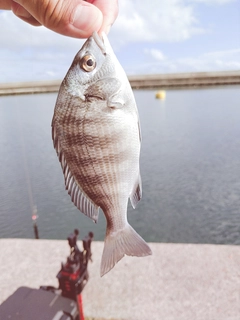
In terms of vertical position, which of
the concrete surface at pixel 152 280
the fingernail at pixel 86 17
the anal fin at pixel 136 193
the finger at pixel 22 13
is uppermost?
the finger at pixel 22 13

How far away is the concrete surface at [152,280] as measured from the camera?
385 cm

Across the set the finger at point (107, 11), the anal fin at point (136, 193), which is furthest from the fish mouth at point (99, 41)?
→ the anal fin at point (136, 193)

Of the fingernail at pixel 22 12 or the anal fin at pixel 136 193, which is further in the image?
the fingernail at pixel 22 12

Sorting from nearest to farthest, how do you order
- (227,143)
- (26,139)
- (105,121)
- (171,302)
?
(105,121)
(171,302)
(227,143)
(26,139)

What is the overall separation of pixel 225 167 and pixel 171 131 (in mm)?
6754

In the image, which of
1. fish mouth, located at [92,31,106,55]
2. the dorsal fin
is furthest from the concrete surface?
fish mouth, located at [92,31,106,55]

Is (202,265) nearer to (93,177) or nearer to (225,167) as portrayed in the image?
(93,177)

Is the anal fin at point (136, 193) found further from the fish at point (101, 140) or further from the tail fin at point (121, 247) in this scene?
the tail fin at point (121, 247)

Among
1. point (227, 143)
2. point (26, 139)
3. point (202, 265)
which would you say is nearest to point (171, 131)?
point (227, 143)

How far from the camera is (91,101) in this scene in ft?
4.49

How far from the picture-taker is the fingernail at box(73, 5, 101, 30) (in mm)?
1417

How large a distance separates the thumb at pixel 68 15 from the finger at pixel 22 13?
0.53 meters

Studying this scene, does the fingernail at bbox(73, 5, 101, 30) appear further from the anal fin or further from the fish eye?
the anal fin

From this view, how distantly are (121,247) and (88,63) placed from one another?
816 millimetres
